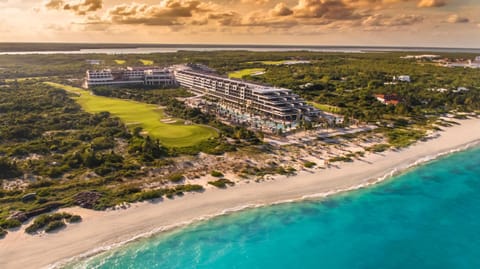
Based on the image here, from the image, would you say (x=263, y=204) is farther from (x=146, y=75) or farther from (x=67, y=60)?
(x=67, y=60)

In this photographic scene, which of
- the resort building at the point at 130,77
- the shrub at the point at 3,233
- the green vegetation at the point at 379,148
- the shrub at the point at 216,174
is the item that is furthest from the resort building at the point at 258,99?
the shrub at the point at 3,233

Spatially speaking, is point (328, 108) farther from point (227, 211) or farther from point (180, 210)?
point (180, 210)

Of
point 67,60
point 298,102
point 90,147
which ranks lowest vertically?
point 90,147

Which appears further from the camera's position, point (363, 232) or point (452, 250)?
point (363, 232)

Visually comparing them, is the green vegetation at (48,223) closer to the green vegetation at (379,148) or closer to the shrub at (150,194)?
the shrub at (150,194)

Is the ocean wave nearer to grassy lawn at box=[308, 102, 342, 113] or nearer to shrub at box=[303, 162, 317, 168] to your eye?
shrub at box=[303, 162, 317, 168]

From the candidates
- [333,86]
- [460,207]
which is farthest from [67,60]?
[460,207]
